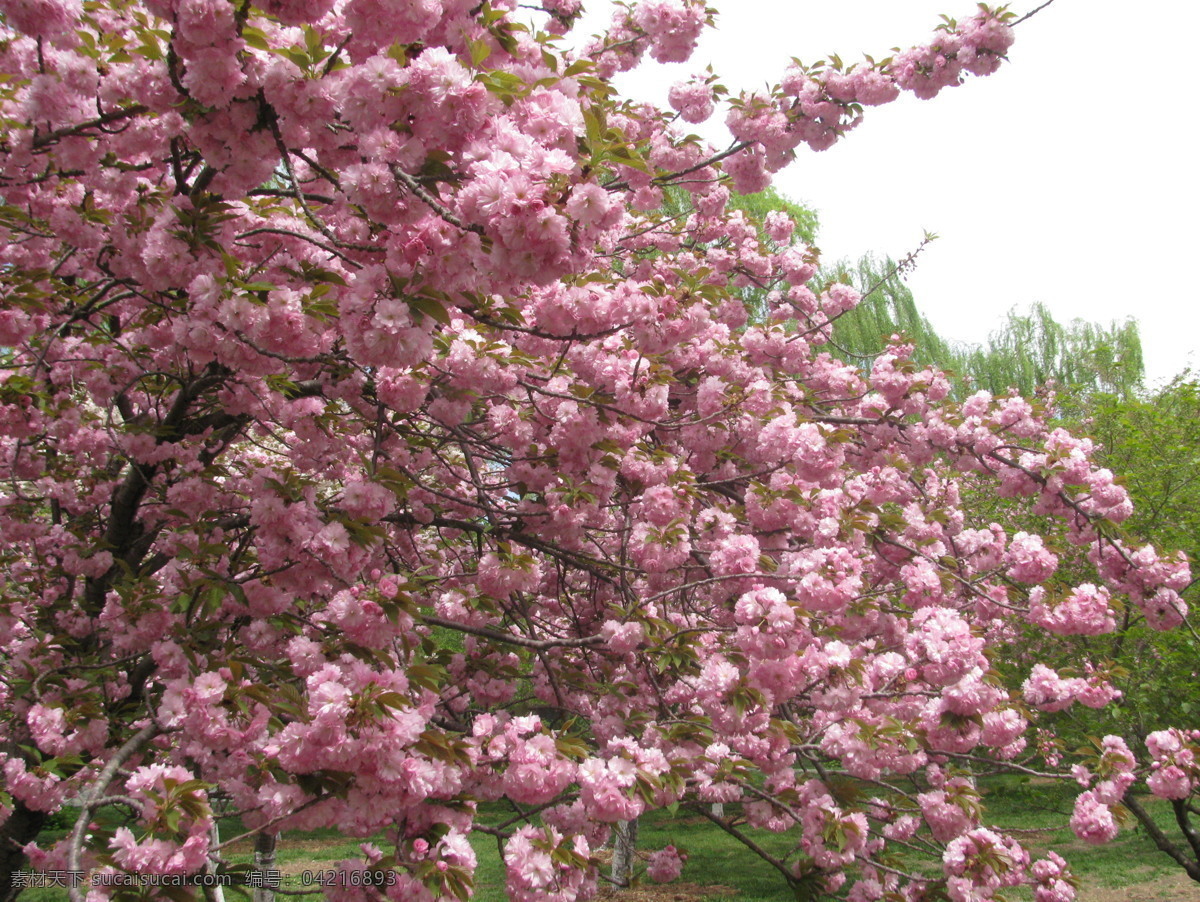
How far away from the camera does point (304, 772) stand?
1739 mm

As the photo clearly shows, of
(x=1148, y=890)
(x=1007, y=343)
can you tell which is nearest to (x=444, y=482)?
(x=1148, y=890)

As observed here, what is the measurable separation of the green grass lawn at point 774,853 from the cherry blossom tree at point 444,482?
3105mm

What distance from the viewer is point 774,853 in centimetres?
970

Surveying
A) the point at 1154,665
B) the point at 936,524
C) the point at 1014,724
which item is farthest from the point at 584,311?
the point at 1154,665

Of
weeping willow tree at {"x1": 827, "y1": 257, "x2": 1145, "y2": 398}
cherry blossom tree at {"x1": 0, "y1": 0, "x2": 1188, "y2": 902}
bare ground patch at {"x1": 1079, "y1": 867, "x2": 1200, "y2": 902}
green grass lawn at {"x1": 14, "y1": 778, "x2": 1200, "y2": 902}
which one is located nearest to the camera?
cherry blossom tree at {"x1": 0, "y1": 0, "x2": 1188, "y2": 902}

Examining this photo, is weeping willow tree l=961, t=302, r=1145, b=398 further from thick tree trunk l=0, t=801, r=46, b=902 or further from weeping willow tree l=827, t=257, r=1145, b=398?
thick tree trunk l=0, t=801, r=46, b=902

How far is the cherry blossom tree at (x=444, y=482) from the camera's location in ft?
5.58

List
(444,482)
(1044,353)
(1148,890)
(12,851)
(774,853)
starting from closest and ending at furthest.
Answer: (12,851), (444,482), (1148,890), (774,853), (1044,353)

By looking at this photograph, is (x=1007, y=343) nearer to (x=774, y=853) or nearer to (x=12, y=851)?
(x=774, y=853)

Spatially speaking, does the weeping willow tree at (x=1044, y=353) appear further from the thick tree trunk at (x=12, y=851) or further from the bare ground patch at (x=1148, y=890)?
the thick tree trunk at (x=12, y=851)

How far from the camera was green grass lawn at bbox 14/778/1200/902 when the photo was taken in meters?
7.30

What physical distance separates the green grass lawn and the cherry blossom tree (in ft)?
10.2

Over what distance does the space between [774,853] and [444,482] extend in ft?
26.7

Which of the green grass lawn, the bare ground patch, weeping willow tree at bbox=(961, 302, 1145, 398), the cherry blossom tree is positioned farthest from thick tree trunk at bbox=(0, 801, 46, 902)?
weeping willow tree at bbox=(961, 302, 1145, 398)
